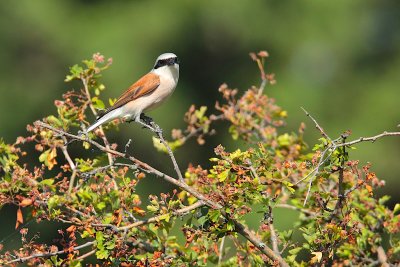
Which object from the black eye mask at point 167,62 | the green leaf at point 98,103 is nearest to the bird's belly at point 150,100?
the black eye mask at point 167,62

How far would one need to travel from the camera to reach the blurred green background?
12734 millimetres

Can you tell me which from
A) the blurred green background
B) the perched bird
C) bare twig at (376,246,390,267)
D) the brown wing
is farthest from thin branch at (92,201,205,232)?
the blurred green background

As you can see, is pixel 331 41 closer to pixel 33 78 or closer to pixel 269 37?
pixel 269 37

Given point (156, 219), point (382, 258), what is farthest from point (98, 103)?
point (382, 258)

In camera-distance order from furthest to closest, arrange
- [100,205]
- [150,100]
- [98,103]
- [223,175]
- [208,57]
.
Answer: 1. [208,57]
2. [150,100]
3. [98,103]
4. [100,205]
5. [223,175]

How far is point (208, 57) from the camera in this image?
14.3 m

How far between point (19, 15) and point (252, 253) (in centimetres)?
1116

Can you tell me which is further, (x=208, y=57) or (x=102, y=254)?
(x=208, y=57)

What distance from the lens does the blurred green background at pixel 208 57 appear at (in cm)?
1273

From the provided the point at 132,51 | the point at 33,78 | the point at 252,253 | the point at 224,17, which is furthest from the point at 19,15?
the point at 252,253

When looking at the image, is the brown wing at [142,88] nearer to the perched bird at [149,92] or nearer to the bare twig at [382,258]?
the perched bird at [149,92]

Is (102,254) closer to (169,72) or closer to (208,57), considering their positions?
(169,72)

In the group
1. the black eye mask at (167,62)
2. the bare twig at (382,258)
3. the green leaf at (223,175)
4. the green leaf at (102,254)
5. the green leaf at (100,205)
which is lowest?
the green leaf at (102,254)

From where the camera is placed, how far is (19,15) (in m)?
13.1
